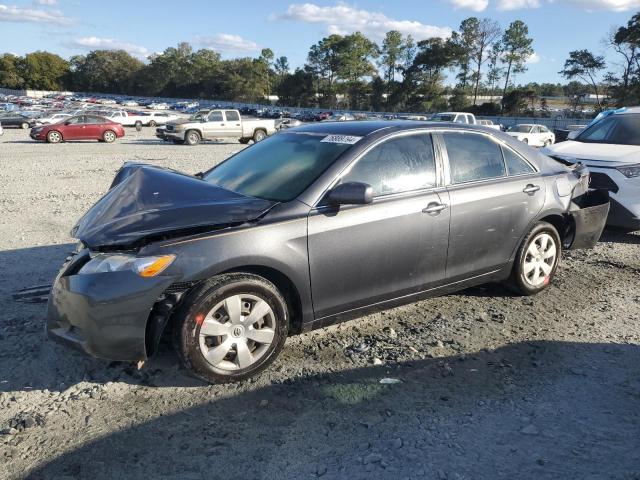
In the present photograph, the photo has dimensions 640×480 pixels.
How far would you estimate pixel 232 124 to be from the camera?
27328mm

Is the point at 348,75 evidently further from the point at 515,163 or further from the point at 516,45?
the point at 515,163

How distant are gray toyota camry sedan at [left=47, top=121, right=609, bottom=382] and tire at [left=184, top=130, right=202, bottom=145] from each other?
22.5 metres

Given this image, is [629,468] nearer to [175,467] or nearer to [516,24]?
[175,467]

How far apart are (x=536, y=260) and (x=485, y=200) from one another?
969 mm

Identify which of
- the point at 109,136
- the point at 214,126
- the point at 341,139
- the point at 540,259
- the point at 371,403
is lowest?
the point at 109,136

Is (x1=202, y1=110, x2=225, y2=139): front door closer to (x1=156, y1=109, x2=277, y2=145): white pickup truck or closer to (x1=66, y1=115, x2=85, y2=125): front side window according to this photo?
(x1=156, y1=109, x2=277, y2=145): white pickup truck

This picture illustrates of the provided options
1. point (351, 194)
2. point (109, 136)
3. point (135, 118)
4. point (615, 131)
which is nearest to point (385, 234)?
point (351, 194)

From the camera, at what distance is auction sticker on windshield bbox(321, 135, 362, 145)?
4051 millimetres

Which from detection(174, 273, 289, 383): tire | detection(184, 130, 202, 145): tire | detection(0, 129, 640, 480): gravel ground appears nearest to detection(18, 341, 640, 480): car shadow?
detection(0, 129, 640, 480): gravel ground

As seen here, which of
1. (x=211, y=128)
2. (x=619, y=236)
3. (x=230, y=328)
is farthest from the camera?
(x=211, y=128)

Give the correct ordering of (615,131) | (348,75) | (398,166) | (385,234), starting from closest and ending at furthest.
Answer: (385,234)
(398,166)
(615,131)
(348,75)

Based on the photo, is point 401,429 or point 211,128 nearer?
point 401,429

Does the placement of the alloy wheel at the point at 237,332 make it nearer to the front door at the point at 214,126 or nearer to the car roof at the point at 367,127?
the car roof at the point at 367,127

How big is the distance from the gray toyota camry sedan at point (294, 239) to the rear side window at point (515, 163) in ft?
0.05
